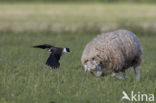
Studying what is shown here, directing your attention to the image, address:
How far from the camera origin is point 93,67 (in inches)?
362

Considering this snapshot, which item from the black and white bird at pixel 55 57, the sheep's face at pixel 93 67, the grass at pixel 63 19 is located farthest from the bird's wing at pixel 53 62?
the grass at pixel 63 19

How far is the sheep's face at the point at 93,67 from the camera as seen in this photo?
9195 millimetres

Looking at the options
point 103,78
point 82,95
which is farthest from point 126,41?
point 82,95

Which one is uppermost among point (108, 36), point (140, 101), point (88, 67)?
point (108, 36)

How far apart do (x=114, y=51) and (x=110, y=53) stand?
109mm

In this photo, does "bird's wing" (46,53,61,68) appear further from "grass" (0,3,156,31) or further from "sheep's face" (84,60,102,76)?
"grass" (0,3,156,31)

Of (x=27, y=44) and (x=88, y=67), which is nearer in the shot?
(x=88, y=67)

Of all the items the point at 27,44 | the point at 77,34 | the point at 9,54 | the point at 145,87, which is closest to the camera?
the point at 145,87

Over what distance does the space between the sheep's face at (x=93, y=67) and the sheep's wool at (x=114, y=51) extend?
131mm

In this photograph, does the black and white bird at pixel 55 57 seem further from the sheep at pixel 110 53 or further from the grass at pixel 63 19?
the grass at pixel 63 19

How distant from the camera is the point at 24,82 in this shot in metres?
9.17

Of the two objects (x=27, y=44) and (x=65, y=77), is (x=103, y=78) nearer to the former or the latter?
(x=65, y=77)

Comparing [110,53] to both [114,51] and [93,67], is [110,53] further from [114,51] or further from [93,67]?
[93,67]

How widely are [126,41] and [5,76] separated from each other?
312cm
